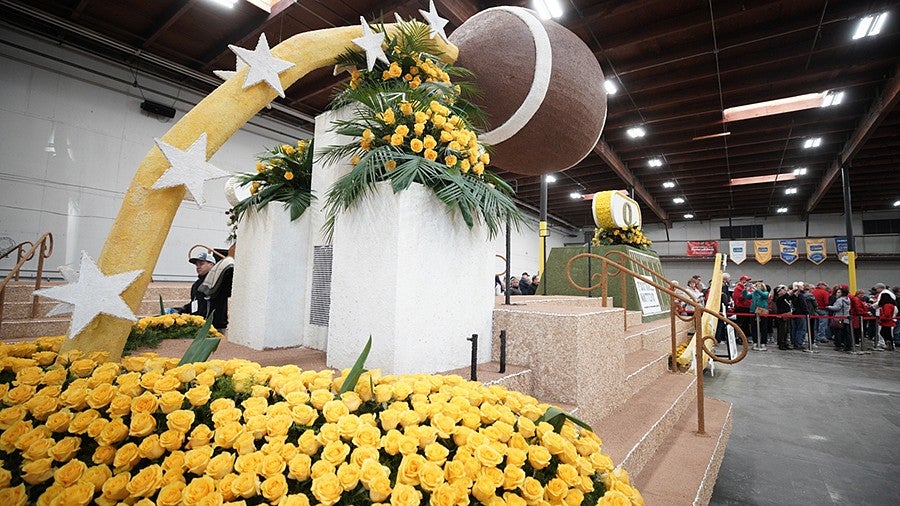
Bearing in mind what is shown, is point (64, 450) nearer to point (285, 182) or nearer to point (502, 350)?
point (502, 350)

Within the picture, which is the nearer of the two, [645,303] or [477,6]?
[477,6]

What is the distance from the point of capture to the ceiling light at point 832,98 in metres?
7.23

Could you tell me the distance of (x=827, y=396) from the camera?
15.5 feet

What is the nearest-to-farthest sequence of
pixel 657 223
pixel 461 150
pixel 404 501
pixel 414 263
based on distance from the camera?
pixel 404 501 < pixel 414 263 < pixel 461 150 < pixel 657 223

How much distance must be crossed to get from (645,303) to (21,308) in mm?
7549

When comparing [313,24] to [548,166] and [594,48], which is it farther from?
[548,166]

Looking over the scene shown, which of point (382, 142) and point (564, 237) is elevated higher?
point (564, 237)

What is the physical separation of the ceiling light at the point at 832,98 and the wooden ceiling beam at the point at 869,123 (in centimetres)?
57

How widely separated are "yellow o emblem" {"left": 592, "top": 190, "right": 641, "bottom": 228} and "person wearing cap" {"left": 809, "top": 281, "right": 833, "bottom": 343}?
6463mm

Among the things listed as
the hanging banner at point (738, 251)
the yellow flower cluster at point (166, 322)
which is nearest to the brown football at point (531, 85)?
the yellow flower cluster at point (166, 322)

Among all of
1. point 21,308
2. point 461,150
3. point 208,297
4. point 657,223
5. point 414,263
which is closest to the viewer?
point 414,263

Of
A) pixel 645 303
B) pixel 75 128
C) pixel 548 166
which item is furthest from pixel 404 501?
pixel 75 128

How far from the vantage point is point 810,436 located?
3.43 m

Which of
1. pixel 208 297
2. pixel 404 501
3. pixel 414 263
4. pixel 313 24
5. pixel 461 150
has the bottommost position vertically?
pixel 404 501
